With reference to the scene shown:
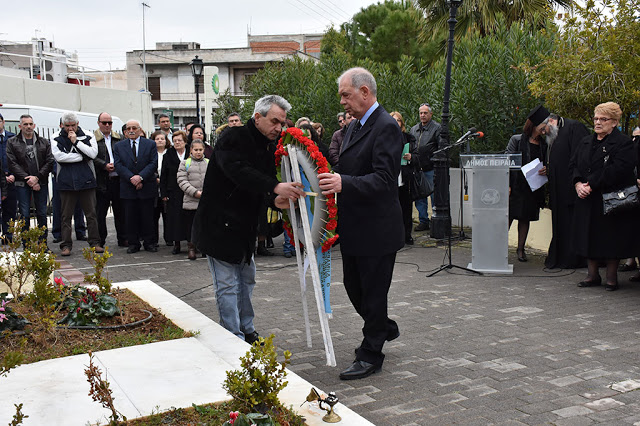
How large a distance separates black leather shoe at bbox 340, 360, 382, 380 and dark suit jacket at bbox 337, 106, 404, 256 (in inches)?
32.5

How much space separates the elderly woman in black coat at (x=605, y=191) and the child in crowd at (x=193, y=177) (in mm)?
5469

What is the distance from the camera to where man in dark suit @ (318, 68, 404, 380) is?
4.83 m

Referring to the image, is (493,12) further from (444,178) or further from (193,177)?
(193,177)

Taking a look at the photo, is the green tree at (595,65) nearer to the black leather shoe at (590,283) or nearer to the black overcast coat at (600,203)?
the black overcast coat at (600,203)

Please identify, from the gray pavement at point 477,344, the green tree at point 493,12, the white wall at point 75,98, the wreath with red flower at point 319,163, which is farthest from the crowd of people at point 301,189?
the white wall at point 75,98

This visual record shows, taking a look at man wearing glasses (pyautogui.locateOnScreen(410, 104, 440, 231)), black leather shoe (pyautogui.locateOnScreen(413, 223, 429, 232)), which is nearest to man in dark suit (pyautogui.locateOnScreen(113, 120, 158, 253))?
man wearing glasses (pyautogui.locateOnScreen(410, 104, 440, 231))

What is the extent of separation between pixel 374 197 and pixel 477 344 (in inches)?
70.3

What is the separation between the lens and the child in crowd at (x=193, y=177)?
10289 millimetres

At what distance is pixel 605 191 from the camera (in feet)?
25.3

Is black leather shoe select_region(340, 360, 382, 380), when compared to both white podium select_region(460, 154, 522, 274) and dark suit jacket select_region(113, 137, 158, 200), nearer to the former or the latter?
white podium select_region(460, 154, 522, 274)

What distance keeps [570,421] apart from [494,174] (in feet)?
17.3

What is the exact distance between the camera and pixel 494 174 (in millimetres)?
8992

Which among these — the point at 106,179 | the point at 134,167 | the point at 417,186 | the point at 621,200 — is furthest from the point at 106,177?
the point at 621,200

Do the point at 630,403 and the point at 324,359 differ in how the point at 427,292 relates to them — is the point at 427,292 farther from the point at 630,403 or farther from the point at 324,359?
the point at 630,403
